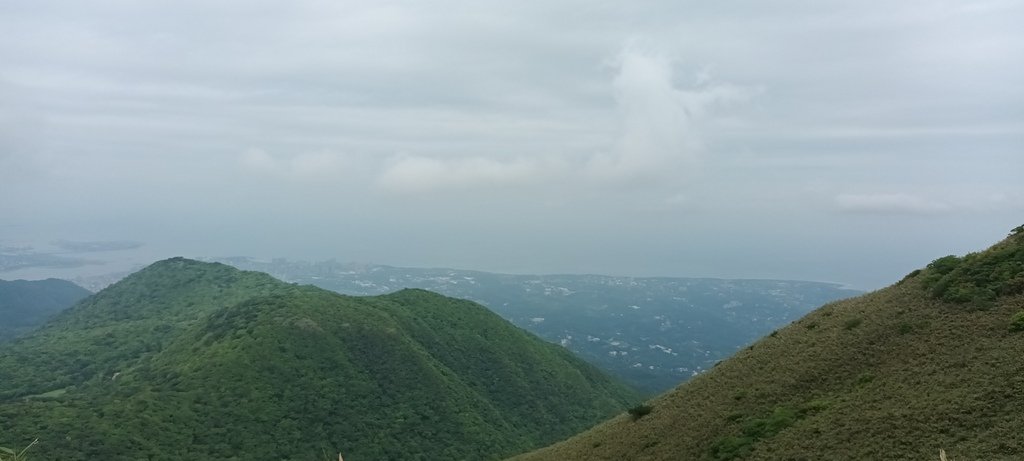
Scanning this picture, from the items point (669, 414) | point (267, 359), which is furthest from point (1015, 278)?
point (267, 359)

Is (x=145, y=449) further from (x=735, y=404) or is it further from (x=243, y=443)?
(x=735, y=404)

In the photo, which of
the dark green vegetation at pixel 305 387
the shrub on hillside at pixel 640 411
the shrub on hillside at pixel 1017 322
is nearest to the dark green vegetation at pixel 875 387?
the shrub on hillside at pixel 1017 322

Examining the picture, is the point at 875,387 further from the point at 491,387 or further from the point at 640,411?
the point at 491,387

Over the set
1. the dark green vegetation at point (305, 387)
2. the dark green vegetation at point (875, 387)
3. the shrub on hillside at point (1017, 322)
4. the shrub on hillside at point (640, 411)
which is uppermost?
the shrub on hillside at point (1017, 322)

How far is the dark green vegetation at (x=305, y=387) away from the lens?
327 feet

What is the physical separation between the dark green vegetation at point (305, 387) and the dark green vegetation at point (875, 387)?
240 ft

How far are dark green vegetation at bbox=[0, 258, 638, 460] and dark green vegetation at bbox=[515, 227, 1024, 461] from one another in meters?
73.1

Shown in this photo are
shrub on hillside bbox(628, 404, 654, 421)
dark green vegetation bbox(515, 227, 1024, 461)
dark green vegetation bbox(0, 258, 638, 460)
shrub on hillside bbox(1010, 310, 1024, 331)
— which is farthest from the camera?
dark green vegetation bbox(0, 258, 638, 460)

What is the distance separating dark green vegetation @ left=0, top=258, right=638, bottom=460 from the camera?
99625 mm

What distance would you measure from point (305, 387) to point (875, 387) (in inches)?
4241

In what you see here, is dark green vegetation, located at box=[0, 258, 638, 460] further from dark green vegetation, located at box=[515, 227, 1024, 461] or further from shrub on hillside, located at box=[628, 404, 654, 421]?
dark green vegetation, located at box=[515, 227, 1024, 461]

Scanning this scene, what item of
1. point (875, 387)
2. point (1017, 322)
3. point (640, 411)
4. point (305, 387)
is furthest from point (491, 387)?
point (1017, 322)

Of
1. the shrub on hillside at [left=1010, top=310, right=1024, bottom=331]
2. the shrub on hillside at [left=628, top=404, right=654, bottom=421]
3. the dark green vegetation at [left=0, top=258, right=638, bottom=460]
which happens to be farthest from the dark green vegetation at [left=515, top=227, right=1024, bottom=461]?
the dark green vegetation at [left=0, top=258, right=638, bottom=460]

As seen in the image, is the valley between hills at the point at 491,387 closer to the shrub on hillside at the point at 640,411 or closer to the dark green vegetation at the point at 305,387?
the shrub on hillside at the point at 640,411
